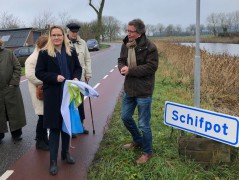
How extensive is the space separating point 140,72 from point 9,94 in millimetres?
2721

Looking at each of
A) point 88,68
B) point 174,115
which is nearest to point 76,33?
point 88,68

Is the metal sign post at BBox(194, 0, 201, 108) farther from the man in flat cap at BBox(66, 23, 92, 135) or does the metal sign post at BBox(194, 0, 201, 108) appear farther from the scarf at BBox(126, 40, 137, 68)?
the man in flat cap at BBox(66, 23, 92, 135)

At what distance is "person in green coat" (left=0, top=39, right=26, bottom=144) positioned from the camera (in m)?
5.46

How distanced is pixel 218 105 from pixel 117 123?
3.12m

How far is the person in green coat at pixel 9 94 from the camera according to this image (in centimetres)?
546

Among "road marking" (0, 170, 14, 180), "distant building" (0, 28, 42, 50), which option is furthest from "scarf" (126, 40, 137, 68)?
"distant building" (0, 28, 42, 50)

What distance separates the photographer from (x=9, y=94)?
554cm

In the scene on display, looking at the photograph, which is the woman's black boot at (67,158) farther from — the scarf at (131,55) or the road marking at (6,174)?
the scarf at (131,55)

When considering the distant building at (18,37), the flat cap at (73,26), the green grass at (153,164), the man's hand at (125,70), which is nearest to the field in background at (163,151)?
the green grass at (153,164)

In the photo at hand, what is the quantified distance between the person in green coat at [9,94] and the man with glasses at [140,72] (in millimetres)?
2221

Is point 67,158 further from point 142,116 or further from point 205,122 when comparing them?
point 205,122

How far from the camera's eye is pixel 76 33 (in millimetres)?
5617

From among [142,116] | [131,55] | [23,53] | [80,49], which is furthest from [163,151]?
[23,53]

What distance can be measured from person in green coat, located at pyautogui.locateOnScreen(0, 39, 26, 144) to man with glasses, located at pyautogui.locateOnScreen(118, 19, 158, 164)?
2.22 m
